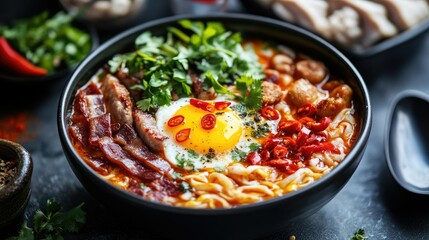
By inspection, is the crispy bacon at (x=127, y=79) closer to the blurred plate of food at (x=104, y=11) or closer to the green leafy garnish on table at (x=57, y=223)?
the green leafy garnish on table at (x=57, y=223)

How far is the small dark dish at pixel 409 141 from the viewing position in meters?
5.54

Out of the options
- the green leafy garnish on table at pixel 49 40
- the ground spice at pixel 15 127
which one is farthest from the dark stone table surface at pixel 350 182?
the green leafy garnish on table at pixel 49 40

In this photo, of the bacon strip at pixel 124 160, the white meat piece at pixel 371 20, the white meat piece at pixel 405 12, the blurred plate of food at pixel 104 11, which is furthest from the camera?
the blurred plate of food at pixel 104 11

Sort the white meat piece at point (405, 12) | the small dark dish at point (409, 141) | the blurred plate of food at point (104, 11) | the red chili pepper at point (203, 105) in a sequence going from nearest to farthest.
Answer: the red chili pepper at point (203, 105)
the small dark dish at point (409, 141)
the white meat piece at point (405, 12)
the blurred plate of food at point (104, 11)

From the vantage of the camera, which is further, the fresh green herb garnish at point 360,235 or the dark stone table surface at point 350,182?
the dark stone table surface at point 350,182

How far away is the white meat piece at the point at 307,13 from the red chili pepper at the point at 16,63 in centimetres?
280

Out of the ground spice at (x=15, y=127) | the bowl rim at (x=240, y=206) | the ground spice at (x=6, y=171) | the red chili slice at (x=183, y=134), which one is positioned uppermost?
the bowl rim at (x=240, y=206)

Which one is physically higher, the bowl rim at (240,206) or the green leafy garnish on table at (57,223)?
the bowl rim at (240,206)

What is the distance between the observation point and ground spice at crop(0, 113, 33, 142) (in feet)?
20.2

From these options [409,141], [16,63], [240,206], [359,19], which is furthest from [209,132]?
[359,19]

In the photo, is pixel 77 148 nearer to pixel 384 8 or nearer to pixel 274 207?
pixel 274 207

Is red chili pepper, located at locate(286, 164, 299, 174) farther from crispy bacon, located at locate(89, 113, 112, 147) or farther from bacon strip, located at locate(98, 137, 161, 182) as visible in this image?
crispy bacon, located at locate(89, 113, 112, 147)

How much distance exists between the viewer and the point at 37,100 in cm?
662

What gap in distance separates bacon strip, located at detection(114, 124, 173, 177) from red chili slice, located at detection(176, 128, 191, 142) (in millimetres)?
239
